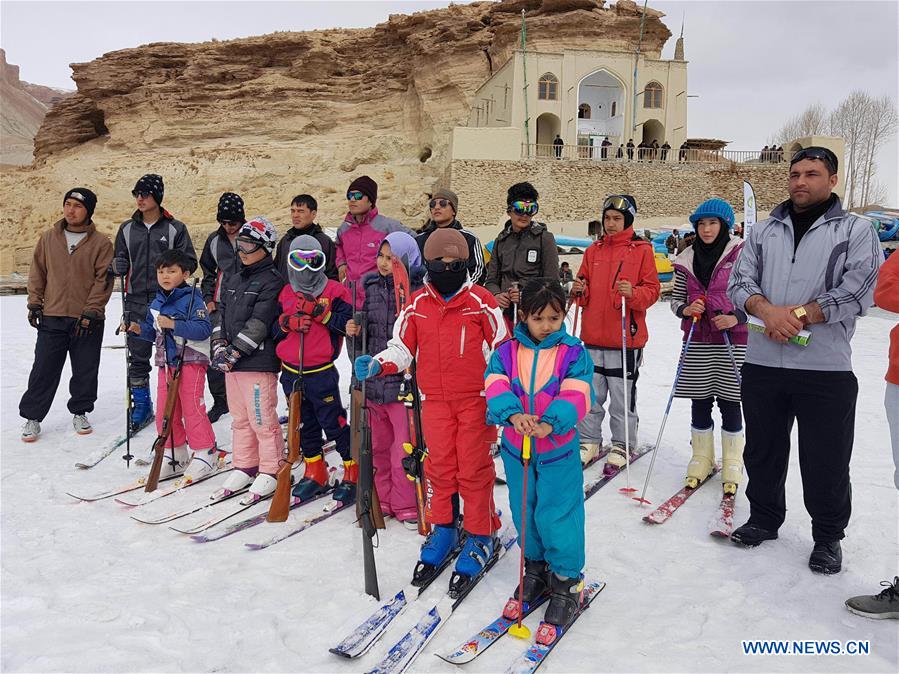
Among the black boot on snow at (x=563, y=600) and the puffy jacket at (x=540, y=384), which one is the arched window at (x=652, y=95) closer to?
the puffy jacket at (x=540, y=384)

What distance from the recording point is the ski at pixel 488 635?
2501 mm

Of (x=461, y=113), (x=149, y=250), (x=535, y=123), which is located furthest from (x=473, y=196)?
(x=149, y=250)

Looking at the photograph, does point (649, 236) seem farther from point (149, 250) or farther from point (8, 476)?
point (8, 476)

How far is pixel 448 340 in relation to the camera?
323cm

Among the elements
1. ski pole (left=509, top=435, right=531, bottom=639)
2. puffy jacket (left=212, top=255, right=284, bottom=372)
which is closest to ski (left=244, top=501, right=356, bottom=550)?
puffy jacket (left=212, top=255, right=284, bottom=372)

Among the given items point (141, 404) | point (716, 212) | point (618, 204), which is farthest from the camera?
point (141, 404)

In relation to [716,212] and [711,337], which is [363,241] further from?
[711,337]

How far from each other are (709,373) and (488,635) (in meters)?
2.66

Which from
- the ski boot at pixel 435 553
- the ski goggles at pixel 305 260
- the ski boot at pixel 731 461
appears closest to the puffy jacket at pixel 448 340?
the ski boot at pixel 435 553

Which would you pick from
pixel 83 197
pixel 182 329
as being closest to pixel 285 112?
pixel 83 197

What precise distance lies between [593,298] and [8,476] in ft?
16.5

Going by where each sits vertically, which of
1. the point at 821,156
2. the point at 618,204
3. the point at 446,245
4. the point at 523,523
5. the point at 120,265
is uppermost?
the point at 821,156

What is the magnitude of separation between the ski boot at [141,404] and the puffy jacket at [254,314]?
7.30 feet

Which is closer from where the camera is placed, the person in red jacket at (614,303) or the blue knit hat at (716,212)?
the blue knit hat at (716,212)
